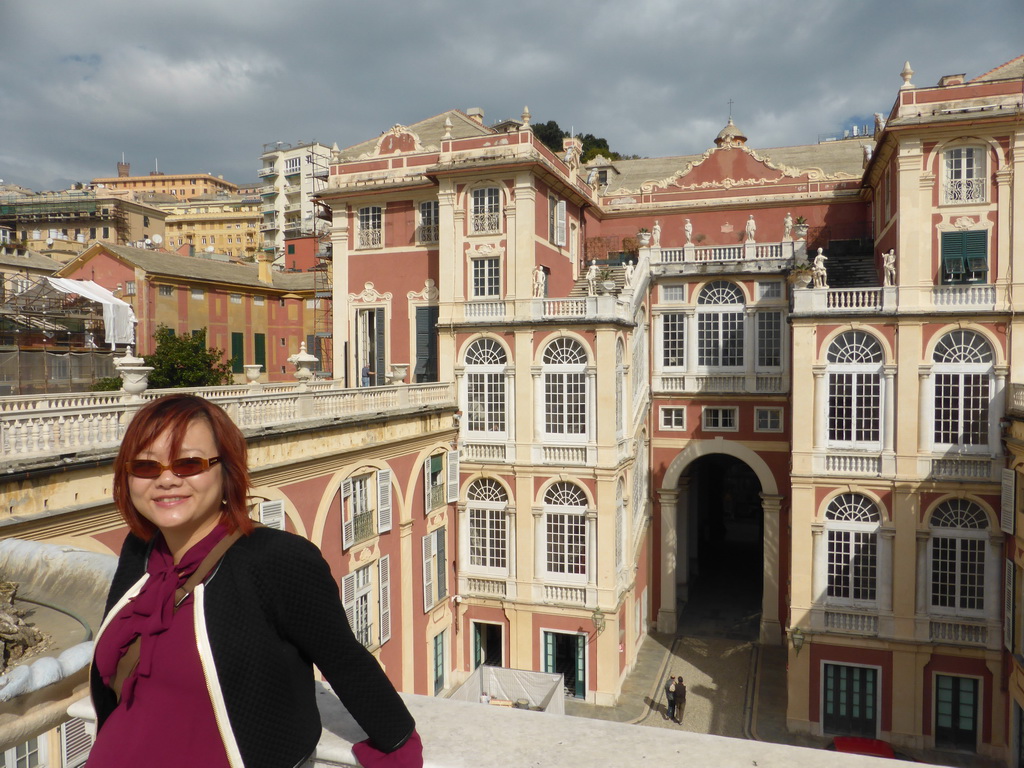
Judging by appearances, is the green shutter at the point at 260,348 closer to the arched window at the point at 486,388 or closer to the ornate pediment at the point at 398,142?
the ornate pediment at the point at 398,142

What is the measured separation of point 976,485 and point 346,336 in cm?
2263

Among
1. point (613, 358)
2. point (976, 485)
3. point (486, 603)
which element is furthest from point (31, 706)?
point (976, 485)

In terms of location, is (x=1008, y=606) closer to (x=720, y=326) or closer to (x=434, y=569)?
(x=720, y=326)

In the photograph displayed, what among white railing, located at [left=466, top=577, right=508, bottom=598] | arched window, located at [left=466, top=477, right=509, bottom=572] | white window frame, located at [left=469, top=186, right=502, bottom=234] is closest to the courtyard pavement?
white railing, located at [left=466, top=577, right=508, bottom=598]

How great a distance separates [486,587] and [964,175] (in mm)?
20353

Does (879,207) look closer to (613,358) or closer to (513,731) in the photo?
(613,358)

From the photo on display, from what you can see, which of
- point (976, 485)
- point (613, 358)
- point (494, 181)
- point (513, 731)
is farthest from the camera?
point (494, 181)

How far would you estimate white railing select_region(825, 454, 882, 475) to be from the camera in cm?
2250

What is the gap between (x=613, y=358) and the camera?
75.5 ft

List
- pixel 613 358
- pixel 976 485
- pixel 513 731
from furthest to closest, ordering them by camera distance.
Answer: pixel 613 358
pixel 976 485
pixel 513 731

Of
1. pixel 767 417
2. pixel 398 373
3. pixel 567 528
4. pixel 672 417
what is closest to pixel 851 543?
pixel 767 417

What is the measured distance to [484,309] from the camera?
24.5 m

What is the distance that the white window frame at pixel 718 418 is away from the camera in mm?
28656

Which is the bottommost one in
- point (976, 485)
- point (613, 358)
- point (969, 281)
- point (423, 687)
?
point (423, 687)
